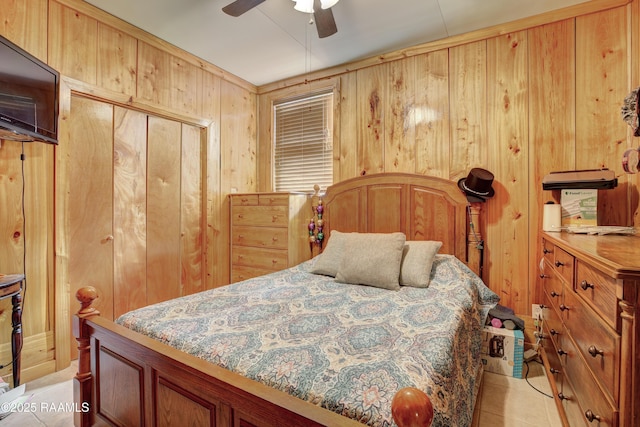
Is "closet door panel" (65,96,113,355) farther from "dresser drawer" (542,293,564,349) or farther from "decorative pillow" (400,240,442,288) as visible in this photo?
"dresser drawer" (542,293,564,349)

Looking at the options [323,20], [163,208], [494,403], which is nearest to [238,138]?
[163,208]

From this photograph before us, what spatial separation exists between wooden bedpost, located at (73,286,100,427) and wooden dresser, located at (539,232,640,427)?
1985 millimetres

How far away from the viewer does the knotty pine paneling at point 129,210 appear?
2574 mm

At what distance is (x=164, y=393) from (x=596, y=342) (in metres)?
1.52

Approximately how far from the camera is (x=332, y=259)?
2406 millimetres

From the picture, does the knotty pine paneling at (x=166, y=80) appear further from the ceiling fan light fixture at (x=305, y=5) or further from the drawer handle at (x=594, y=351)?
the drawer handle at (x=594, y=351)

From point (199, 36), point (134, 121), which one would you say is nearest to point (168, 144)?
point (134, 121)

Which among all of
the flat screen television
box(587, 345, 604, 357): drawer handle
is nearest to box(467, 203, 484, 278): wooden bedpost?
box(587, 345, 604, 357): drawer handle

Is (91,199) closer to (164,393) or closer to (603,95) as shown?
(164,393)

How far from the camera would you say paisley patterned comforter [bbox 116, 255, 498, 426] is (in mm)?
904

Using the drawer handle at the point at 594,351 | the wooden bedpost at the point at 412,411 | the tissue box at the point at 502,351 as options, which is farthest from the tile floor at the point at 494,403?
the wooden bedpost at the point at 412,411

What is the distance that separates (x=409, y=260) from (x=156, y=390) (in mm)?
1651

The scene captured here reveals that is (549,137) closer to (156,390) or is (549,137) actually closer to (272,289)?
(272,289)

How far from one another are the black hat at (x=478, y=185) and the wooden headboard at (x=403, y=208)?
64 mm
